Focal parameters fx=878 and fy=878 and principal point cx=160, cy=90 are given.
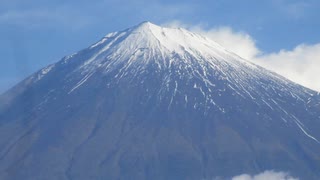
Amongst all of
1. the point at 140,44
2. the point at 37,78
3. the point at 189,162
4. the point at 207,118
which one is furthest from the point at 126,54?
the point at 189,162

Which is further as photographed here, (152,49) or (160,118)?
(152,49)

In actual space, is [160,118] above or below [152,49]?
below

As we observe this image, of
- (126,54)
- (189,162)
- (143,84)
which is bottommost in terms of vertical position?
(189,162)

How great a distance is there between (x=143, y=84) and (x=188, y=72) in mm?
11164

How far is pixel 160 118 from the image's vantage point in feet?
541

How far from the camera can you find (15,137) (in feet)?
514

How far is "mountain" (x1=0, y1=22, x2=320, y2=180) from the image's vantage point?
150 m

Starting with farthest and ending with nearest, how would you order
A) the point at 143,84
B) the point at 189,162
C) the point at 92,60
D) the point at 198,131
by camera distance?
the point at 92,60
the point at 143,84
the point at 198,131
the point at 189,162

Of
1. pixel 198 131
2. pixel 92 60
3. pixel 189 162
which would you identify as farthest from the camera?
pixel 92 60

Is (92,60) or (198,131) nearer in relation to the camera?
(198,131)

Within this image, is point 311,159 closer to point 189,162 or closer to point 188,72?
point 189,162

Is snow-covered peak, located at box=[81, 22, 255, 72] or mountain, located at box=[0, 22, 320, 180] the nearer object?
mountain, located at box=[0, 22, 320, 180]

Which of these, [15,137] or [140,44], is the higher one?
[140,44]

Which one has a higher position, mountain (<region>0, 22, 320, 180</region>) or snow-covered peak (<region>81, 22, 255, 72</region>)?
snow-covered peak (<region>81, 22, 255, 72</region>)
